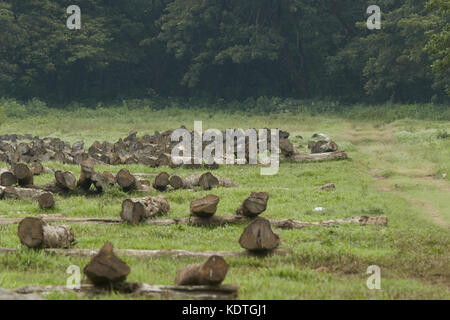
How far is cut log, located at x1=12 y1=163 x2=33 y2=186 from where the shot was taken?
11367 millimetres

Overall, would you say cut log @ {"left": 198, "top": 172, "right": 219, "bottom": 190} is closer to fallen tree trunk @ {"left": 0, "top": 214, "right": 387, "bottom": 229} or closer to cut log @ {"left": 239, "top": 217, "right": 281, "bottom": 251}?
fallen tree trunk @ {"left": 0, "top": 214, "right": 387, "bottom": 229}

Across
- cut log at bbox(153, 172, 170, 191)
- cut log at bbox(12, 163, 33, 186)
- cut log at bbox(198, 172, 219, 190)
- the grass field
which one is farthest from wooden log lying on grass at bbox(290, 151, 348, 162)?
cut log at bbox(12, 163, 33, 186)

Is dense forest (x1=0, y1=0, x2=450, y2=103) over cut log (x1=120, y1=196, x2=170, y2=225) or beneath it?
over

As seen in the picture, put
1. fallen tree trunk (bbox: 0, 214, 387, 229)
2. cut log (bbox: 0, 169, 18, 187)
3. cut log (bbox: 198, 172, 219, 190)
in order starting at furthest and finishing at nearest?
1. cut log (bbox: 198, 172, 219, 190)
2. cut log (bbox: 0, 169, 18, 187)
3. fallen tree trunk (bbox: 0, 214, 387, 229)

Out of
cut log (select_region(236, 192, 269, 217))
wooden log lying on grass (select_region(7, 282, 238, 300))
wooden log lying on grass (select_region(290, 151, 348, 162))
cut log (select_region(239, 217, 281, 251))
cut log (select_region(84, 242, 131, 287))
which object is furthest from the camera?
wooden log lying on grass (select_region(290, 151, 348, 162))

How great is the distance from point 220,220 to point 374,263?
2.64 meters

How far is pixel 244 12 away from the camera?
4659 centimetres

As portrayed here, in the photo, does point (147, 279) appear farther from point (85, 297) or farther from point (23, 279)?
point (23, 279)

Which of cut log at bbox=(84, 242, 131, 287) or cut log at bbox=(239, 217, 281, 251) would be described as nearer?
cut log at bbox=(84, 242, 131, 287)

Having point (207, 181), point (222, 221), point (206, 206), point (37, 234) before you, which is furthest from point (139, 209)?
point (207, 181)

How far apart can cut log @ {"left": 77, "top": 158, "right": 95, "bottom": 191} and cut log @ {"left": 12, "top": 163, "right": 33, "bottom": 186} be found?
97cm

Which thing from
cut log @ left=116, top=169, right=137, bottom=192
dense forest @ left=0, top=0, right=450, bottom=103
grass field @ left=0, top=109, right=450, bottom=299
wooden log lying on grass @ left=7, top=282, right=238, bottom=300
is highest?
dense forest @ left=0, top=0, right=450, bottom=103

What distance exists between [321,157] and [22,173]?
8829 mm

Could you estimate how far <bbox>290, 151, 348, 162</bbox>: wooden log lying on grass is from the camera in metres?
17.2
